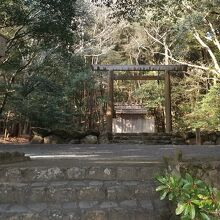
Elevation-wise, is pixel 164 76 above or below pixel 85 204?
above

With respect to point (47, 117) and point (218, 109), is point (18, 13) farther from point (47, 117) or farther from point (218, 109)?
point (218, 109)

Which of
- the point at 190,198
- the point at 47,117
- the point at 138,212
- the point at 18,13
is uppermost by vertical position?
the point at 18,13

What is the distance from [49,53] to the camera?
45.6ft

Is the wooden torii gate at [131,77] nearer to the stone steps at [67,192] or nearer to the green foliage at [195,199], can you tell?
the stone steps at [67,192]

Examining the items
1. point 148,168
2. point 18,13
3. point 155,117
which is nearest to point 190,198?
point 148,168

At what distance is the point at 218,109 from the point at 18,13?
30.9 ft

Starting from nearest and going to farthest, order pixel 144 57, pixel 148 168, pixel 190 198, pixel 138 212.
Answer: pixel 190 198 < pixel 138 212 < pixel 148 168 < pixel 144 57

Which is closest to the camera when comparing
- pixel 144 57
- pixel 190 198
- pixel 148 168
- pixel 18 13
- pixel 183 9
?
pixel 190 198

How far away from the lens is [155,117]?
775 inches

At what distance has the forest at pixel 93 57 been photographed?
958cm

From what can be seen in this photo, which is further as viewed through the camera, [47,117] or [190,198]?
[47,117]

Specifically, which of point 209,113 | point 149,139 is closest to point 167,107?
point 149,139

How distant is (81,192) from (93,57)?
65.0 ft

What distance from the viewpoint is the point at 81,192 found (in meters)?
3.90
